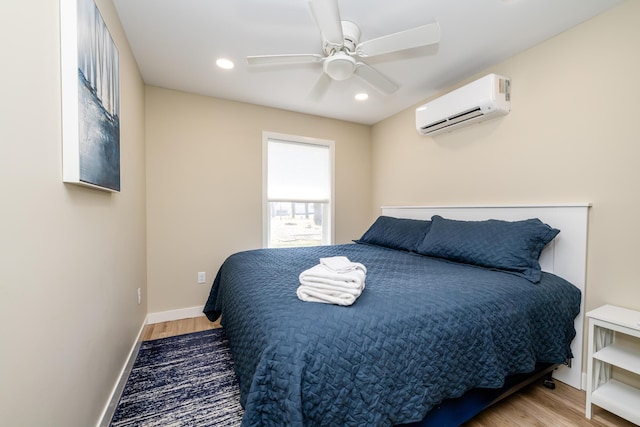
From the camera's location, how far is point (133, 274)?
85.2 inches

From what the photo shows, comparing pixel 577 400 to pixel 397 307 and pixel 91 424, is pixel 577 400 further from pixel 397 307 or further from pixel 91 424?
pixel 91 424

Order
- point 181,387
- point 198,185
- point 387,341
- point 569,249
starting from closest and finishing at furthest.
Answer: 1. point 387,341
2. point 181,387
3. point 569,249
4. point 198,185

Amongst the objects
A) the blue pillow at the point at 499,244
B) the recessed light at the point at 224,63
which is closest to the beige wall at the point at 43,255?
the recessed light at the point at 224,63

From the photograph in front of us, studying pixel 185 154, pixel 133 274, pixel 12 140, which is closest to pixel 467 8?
pixel 12 140

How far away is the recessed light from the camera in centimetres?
230

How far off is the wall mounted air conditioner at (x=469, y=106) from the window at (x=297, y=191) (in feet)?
4.59

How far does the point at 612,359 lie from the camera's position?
1.46 meters

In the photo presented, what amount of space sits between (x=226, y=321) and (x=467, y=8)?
8.22ft

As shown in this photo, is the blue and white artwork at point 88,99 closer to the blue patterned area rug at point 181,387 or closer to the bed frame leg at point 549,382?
the blue patterned area rug at point 181,387

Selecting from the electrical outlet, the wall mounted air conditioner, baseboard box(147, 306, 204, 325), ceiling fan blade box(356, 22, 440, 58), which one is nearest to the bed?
the wall mounted air conditioner

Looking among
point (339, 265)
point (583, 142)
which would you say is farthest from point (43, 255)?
point (583, 142)

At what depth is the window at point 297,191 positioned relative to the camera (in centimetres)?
338

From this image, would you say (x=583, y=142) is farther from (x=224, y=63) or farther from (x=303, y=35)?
(x=224, y=63)

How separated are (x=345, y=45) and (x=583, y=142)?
1.77 metres
